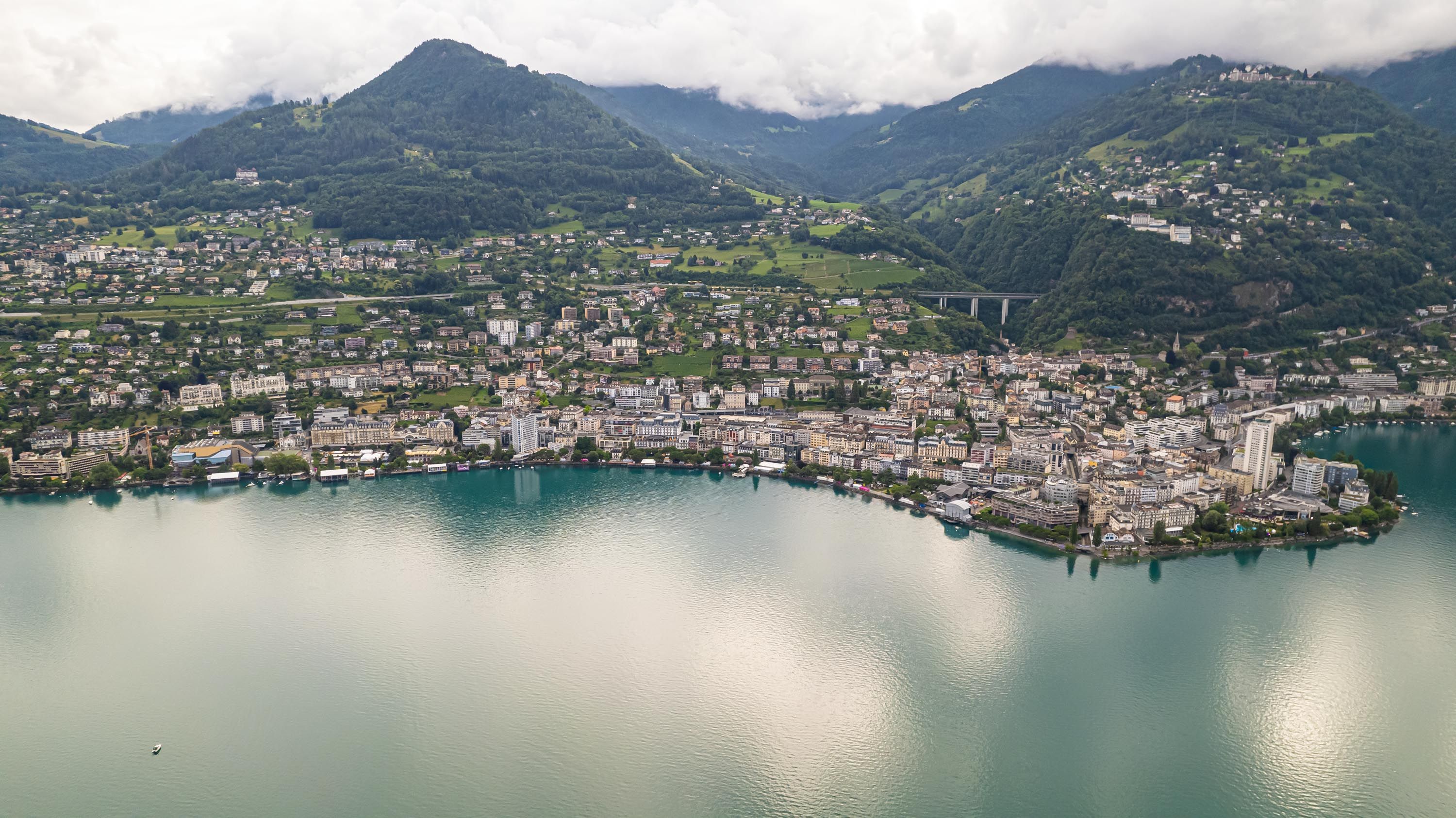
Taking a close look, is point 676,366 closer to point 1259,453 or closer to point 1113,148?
point 1259,453

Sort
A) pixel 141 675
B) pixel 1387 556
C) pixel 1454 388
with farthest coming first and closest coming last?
pixel 1454 388 → pixel 1387 556 → pixel 141 675

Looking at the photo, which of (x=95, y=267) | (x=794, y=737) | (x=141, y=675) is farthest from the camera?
(x=95, y=267)

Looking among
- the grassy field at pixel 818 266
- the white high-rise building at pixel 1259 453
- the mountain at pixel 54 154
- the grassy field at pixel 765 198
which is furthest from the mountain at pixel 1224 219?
the mountain at pixel 54 154

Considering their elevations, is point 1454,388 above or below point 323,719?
above

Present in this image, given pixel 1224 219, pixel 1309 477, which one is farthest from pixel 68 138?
pixel 1309 477

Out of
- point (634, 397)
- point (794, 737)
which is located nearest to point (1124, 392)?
point (634, 397)

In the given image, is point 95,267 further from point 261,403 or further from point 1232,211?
point 1232,211
